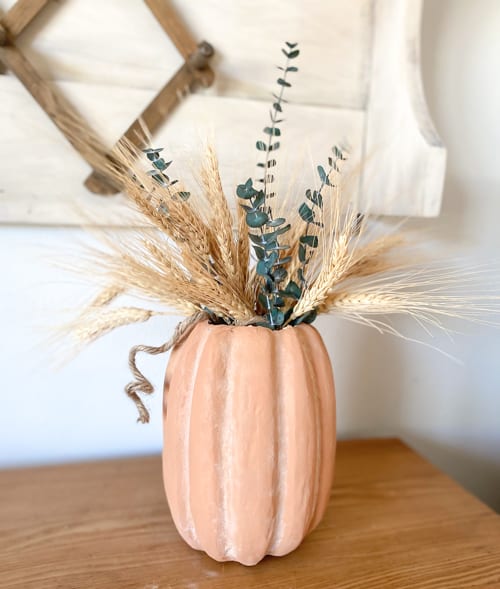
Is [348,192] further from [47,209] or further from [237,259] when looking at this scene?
[47,209]

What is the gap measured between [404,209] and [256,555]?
0.44 metres

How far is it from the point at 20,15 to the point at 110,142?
16 cm

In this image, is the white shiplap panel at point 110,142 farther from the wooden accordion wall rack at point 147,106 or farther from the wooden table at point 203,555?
the wooden table at point 203,555

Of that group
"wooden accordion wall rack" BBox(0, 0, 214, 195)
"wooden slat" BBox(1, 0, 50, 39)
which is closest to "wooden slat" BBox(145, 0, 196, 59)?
"wooden accordion wall rack" BBox(0, 0, 214, 195)

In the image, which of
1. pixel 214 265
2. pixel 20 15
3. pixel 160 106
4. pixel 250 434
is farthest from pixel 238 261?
pixel 20 15

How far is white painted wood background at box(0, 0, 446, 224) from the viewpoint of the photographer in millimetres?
561

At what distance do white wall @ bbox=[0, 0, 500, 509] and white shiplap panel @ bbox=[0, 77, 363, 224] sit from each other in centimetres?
5

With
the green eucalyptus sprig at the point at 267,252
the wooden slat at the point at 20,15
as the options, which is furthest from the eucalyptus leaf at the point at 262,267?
the wooden slat at the point at 20,15

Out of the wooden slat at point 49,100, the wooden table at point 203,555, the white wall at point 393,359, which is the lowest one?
the wooden table at point 203,555

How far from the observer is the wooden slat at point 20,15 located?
53 centimetres

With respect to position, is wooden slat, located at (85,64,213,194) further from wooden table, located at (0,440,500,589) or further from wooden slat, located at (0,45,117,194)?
wooden table, located at (0,440,500,589)

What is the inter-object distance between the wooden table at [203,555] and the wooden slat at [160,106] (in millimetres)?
362

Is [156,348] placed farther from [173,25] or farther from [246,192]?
[173,25]

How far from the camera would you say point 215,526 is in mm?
442
